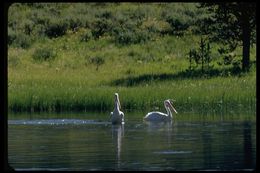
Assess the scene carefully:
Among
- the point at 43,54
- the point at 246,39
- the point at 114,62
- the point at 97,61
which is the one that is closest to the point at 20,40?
the point at 43,54

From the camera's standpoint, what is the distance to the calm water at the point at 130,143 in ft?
51.6

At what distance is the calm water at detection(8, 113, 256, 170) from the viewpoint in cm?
1573

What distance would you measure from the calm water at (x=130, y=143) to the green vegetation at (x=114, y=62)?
7.44 ft

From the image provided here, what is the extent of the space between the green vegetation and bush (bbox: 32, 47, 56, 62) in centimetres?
5

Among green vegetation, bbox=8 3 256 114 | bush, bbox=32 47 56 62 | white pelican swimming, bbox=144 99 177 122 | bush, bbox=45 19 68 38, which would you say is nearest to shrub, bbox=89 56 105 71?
green vegetation, bbox=8 3 256 114

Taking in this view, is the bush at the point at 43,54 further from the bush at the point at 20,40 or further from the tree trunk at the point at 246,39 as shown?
the tree trunk at the point at 246,39

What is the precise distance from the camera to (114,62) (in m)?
42.9

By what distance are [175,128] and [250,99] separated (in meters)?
5.51

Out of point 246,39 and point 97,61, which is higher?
point 246,39

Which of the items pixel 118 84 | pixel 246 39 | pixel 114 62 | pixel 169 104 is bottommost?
pixel 169 104

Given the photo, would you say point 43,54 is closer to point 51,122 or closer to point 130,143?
point 51,122

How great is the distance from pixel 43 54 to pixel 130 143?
24.9 m

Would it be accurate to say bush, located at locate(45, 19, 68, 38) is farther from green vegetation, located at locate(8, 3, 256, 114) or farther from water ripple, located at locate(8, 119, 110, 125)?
water ripple, located at locate(8, 119, 110, 125)

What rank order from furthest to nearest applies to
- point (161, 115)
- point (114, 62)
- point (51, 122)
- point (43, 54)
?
point (43, 54)
point (114, 62)
point (161, 115)
point (51, 122)
